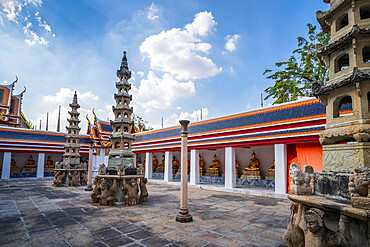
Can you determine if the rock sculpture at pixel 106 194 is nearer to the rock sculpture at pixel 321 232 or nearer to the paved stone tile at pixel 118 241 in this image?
the paved stone tile at pixel 118 241

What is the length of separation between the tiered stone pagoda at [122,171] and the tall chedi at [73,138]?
27.3 feet

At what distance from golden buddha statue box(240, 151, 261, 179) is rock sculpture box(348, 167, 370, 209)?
11727 millimetres

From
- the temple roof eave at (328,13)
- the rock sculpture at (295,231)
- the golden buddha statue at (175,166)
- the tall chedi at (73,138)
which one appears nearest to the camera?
the rock sculpture at (295,231)

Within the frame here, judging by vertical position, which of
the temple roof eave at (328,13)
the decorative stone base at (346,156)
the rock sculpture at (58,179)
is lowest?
the rock sculpture at (58,179)

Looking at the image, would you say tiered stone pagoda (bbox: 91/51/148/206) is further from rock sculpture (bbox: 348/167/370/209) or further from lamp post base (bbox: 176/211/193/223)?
rock sculpture (bbox: 348/167/370/209)

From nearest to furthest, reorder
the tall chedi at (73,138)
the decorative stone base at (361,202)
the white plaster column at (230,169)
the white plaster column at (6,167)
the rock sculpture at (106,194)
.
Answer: the decorative stone base at (361,202) < the rock sculpture at (106,194) < the white plaster column at (230,169) < the tall chedi at (73,138) < the white plaster column at (6,167)

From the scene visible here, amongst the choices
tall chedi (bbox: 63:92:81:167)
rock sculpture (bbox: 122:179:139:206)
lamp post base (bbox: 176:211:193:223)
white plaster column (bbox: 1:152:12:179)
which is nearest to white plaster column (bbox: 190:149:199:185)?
rock sculpture (bbox: 122:179:139:206)

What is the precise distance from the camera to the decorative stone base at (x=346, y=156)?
334cm

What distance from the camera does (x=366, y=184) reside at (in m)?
2.72

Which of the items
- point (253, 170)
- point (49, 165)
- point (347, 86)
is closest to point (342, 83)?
point (347, 86)

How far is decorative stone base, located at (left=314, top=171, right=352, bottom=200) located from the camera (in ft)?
10.8

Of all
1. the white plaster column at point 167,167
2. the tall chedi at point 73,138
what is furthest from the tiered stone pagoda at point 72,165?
the white plaster column at point 167,167

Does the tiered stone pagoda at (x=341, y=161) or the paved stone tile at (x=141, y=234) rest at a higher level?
the tiered stone pagoda at (x=341, y=161)

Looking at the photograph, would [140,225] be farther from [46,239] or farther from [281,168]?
[281,168]
